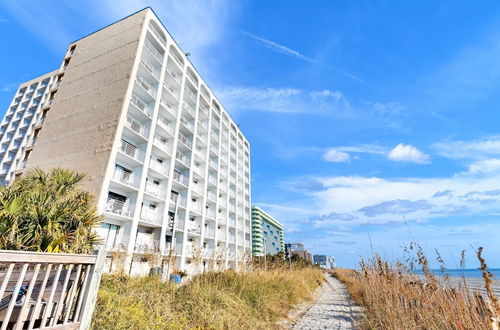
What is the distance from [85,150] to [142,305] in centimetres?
1395

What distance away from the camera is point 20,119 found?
32.3 m

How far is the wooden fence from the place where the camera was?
6.88ft

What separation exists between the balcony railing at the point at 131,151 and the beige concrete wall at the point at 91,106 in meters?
1.13

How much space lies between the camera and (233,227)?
2912cm

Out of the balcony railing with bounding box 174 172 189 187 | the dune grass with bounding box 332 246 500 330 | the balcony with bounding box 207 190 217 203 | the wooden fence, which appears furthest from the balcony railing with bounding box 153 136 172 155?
the dune grass with bounding box 332 246 500 330

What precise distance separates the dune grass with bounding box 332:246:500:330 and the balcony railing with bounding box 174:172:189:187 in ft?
54.3

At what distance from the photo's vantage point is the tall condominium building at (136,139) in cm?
1422

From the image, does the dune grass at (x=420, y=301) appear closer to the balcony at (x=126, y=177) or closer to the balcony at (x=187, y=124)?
the balcony at (x=126, y=177)

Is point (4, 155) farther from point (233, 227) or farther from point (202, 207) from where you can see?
point (233, 227)

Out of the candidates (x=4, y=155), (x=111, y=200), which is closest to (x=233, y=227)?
(x=111, y=200)

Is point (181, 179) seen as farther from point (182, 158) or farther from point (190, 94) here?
point (190, 94)

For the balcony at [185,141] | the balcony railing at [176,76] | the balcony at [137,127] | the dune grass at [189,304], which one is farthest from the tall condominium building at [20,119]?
the dune grass at [189,304]

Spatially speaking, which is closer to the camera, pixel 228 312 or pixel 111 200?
pixel 228 312

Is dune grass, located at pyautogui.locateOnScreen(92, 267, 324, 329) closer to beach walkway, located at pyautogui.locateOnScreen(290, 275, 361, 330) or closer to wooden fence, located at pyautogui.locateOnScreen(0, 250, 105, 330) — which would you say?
beach walkway, located at pyautogui.locateOnScreen(290, 275, 361, 330)
